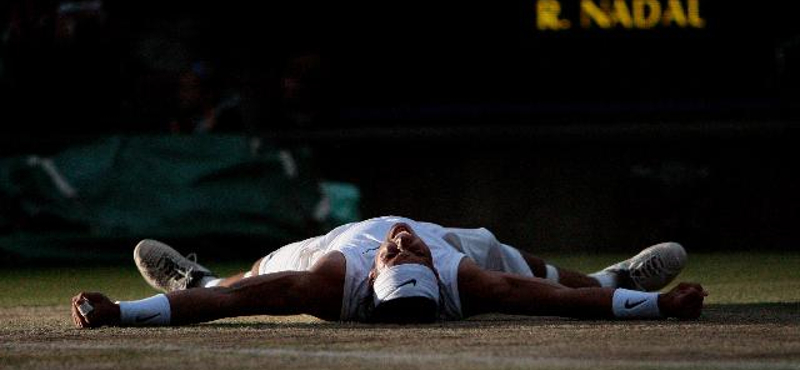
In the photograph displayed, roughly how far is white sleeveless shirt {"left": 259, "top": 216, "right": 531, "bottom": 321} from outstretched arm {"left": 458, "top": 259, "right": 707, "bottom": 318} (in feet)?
0.23

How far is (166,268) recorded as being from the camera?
27.8 feet

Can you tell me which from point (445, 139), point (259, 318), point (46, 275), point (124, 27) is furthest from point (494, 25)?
point (259, 318)

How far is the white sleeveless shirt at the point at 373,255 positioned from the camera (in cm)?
714

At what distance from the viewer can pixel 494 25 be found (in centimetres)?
1476

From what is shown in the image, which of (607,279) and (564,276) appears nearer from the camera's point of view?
(564,276)

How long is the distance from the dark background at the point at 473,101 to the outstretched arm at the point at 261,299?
567 cm

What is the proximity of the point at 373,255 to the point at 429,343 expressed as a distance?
912 mm

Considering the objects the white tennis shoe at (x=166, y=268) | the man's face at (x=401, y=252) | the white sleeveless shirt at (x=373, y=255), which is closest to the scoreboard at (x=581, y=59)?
the white tennis shoe at (x=166, y=268)

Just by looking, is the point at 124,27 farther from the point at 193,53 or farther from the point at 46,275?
the point at 46,275

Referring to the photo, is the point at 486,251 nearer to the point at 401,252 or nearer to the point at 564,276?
the point at 564,276

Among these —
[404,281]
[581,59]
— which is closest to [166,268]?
[404,281]

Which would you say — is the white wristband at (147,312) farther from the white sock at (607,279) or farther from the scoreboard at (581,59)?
the scoreboard at (581,59)

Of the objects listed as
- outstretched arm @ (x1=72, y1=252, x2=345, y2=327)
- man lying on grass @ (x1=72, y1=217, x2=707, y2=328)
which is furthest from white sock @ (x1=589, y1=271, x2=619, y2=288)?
outstretched arm @ (x1=72, y1=252, x2=345, y2=327)

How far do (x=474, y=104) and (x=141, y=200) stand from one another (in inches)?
130
